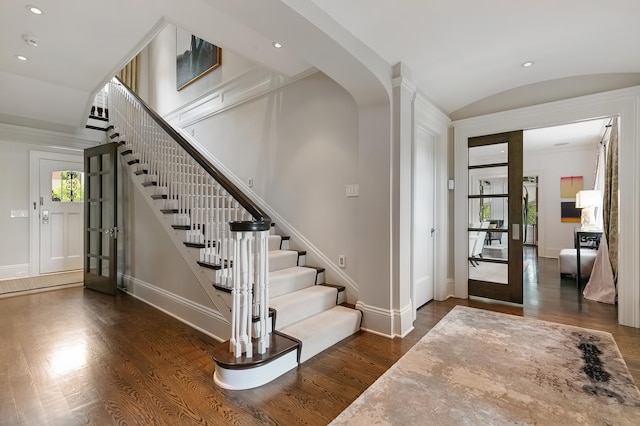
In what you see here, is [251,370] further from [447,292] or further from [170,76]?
[170,76]

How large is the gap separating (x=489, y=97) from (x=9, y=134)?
7.17 m

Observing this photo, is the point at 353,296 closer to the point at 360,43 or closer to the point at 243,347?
the point at 243,347

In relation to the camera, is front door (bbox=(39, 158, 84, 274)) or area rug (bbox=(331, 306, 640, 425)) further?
front door (bbox=(39, 158, 84, 274))

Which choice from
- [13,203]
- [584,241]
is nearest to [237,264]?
[13,203]

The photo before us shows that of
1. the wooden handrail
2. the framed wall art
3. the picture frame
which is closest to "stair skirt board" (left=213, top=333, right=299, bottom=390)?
the wooden handrail

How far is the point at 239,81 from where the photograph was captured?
4414 mm

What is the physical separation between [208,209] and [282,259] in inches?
37.7

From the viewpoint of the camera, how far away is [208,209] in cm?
289

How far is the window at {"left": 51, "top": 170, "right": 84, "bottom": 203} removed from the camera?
213 inches

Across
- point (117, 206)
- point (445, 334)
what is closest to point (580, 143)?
point (445, 334)

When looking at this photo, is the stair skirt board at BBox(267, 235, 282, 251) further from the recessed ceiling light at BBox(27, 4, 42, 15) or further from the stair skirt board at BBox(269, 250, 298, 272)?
the recessed ceiling light at BBox(27, 4, 42, 15)

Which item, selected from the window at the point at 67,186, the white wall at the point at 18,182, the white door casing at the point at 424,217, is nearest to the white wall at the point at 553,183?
the white door casing at the point at 424,217

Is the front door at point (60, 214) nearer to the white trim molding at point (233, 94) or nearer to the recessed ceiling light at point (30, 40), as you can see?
the white trim molding at point (233, 94)

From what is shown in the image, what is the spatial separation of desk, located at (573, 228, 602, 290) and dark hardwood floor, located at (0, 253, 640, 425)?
3.32ft
